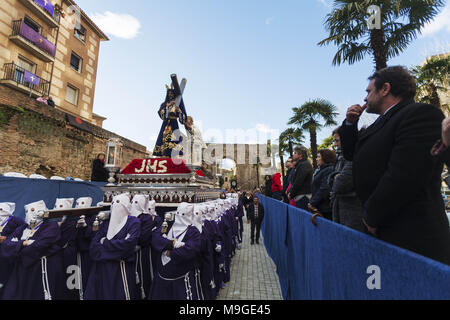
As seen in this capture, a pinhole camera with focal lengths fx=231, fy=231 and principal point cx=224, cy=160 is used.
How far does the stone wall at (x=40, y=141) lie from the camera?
29.4ft

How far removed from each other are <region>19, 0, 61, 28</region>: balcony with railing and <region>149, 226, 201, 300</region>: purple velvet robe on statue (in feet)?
59.8

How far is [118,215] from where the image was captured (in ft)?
11.3

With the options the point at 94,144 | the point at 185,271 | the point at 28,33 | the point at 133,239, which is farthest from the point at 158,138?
the point at 28,33

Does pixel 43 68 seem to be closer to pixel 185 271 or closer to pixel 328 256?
pixel 185 271

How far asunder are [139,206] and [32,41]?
16294 millimetres

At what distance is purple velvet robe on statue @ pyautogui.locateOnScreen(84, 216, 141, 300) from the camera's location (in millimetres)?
3146

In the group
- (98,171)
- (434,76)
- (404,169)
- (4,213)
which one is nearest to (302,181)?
(404,169)

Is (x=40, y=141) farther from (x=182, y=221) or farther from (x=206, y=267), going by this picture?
(x=206, y=267)

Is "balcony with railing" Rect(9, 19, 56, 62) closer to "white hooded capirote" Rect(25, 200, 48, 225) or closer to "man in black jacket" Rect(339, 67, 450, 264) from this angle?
"white hooded capirote" Rect(25, 200, 48, 225)

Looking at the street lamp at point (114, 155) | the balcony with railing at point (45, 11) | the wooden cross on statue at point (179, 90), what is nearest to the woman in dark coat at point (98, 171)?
the street lamp at point (114, 155)

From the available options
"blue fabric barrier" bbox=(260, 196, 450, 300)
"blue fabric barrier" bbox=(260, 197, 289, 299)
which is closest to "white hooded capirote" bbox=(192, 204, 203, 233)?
"blue fabric barrier" bbox=(260, 196, 450, 300)

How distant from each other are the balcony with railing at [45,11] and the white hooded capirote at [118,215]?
17.3 meters

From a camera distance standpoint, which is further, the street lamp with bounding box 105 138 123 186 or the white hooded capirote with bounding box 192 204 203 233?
the street lamp with bounding box 105 138 123 186
